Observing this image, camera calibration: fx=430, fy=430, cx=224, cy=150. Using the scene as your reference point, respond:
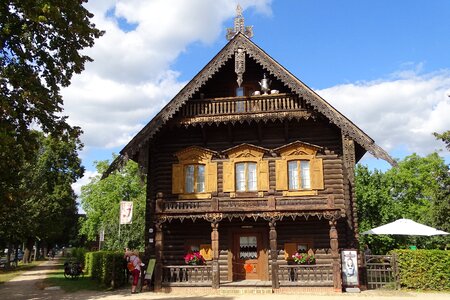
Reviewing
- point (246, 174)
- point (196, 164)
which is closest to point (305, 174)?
point (246, 174)

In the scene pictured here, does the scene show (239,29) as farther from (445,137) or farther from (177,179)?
(445,137)

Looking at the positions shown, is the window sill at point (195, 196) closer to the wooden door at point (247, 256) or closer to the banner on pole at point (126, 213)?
the wooden door at point (247, 256)

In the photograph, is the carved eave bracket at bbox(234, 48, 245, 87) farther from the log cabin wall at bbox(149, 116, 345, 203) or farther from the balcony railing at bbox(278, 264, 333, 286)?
the balcony railing at bbox(278, 264, 333, 286)

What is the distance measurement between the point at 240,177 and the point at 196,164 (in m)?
2.18

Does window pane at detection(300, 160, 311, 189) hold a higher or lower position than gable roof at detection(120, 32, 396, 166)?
lower

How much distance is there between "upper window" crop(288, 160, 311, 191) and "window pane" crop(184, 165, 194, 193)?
4.54 m

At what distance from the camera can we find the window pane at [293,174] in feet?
64.0

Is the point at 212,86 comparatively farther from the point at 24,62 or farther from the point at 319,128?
the point at 24,62

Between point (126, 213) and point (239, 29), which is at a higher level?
point (239, 29)

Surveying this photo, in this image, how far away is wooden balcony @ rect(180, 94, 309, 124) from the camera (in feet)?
63.0

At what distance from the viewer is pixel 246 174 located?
20031 millimetres

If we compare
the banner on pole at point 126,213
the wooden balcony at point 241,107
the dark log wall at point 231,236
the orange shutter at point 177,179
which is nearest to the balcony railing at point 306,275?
the dark log wall at point 231,236

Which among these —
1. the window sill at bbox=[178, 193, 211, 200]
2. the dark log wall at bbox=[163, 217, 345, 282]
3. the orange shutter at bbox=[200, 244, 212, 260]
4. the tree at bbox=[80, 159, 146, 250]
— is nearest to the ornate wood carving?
the dark log wall at bbox=[163, 217, 345, 282]

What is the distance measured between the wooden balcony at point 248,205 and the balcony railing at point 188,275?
95.9 inches
